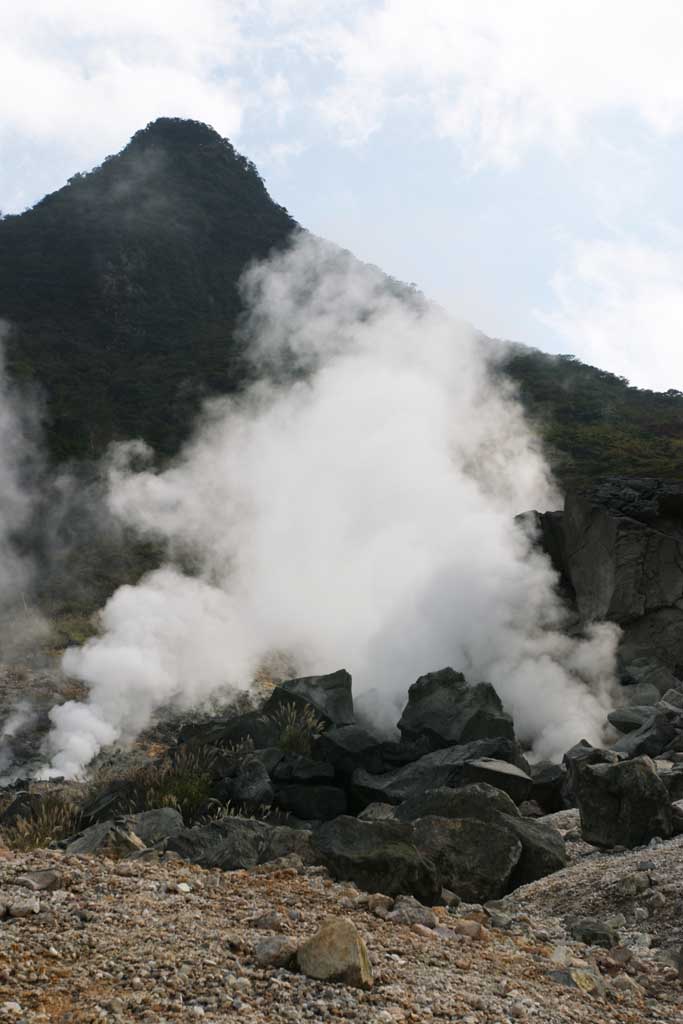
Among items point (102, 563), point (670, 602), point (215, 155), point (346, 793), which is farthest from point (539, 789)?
point (215, 155)

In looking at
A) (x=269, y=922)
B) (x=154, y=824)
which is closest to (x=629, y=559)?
(x=154, y=824)

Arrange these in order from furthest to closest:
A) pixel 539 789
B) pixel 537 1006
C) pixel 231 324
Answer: pixel 231 324 → pixel 539 789 → pixel 537 1006

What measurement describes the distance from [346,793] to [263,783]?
2.96 ft

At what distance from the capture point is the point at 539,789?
7.33 meters

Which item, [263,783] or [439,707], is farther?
[439,707]

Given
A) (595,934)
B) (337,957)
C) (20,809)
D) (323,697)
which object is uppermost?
(323,697)

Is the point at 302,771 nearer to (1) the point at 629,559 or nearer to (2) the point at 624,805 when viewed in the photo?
(2) the point at 624,805

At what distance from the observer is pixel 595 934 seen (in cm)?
374

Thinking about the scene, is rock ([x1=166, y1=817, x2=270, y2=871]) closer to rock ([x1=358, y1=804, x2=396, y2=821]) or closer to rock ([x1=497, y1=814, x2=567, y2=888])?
rock ([x1=497, y1=814, x2=567, y2=888])

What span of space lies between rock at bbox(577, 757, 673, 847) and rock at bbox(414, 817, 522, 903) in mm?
840

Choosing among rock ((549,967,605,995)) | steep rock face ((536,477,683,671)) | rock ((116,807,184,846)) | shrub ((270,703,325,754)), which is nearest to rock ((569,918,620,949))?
rock ((549,967,605,995))

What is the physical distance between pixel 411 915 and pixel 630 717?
6.43 metres

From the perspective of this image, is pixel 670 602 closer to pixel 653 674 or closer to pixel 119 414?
pixel 653 674

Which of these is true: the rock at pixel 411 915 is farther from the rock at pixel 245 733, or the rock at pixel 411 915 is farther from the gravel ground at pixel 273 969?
the rock at pixel 245 733
